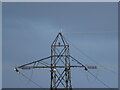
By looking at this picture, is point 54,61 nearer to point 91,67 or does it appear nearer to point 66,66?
point 66,66

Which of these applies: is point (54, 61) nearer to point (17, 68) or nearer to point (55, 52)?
point (55, 52)

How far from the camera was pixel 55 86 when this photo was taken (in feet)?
155

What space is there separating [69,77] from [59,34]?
5565mm

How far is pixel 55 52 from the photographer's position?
48.0m

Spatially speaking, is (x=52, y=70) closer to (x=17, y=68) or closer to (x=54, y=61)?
(x=54, y=61)

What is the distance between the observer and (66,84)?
46781 mm

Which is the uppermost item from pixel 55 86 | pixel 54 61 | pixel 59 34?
pixel 59 34

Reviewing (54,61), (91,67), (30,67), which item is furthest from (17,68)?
(91,67)

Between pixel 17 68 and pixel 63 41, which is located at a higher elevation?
pixel 63 41

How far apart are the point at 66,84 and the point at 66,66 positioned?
2155 millimetres

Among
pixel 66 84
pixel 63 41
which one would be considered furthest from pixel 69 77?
pixel 63 41

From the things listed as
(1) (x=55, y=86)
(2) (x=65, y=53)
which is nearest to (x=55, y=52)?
(2) (x=65, y=53)

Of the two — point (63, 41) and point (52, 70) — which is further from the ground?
point (63, 41)

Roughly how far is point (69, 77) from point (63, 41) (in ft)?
14.8
